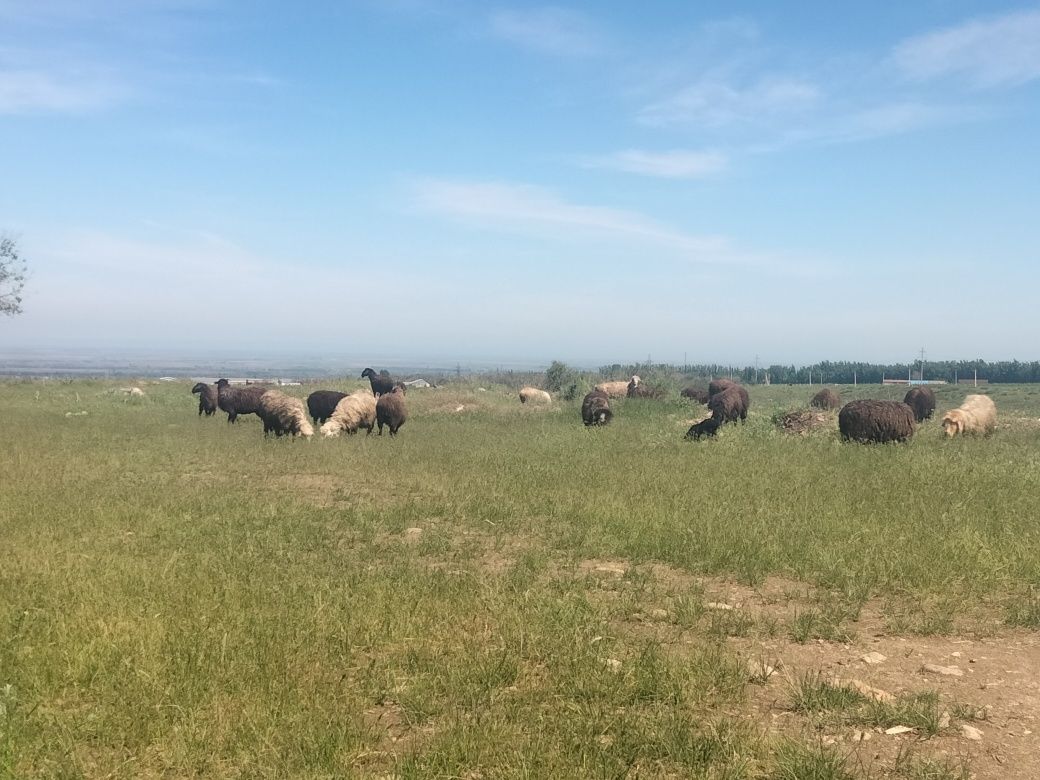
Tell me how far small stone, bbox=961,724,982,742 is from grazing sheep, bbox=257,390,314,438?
18.2 m

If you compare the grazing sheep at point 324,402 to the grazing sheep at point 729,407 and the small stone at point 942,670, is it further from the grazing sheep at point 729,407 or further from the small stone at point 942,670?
the small stone at point 942,670

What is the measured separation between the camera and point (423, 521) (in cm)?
1015

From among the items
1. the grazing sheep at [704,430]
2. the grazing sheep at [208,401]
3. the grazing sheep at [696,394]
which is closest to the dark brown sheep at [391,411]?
the grazing sheep at [704,430]

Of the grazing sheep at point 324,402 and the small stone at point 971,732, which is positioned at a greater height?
the grazing sheep at point 324,402

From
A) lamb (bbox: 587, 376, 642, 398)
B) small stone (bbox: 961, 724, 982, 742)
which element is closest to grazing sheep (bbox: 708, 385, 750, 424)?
lamb (bbox: 587, 376, 642, 398)

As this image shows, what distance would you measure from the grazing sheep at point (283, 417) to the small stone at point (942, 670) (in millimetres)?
17530

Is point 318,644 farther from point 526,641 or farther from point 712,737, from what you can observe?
point 712,737

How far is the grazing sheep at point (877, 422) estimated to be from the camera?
17609 millimetres

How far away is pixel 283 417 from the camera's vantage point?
20922mm

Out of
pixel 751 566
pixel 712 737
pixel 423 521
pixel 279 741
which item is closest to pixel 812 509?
pixel 751 566

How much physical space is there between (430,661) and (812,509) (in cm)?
684

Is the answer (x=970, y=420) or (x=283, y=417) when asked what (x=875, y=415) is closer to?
(x=970, y=420)

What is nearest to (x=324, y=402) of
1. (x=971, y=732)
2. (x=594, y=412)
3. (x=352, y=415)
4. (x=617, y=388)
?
(x=352, y=415)

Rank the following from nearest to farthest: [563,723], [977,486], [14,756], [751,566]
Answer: [14,756]
[563,723]
[751,566]
[977,486]
